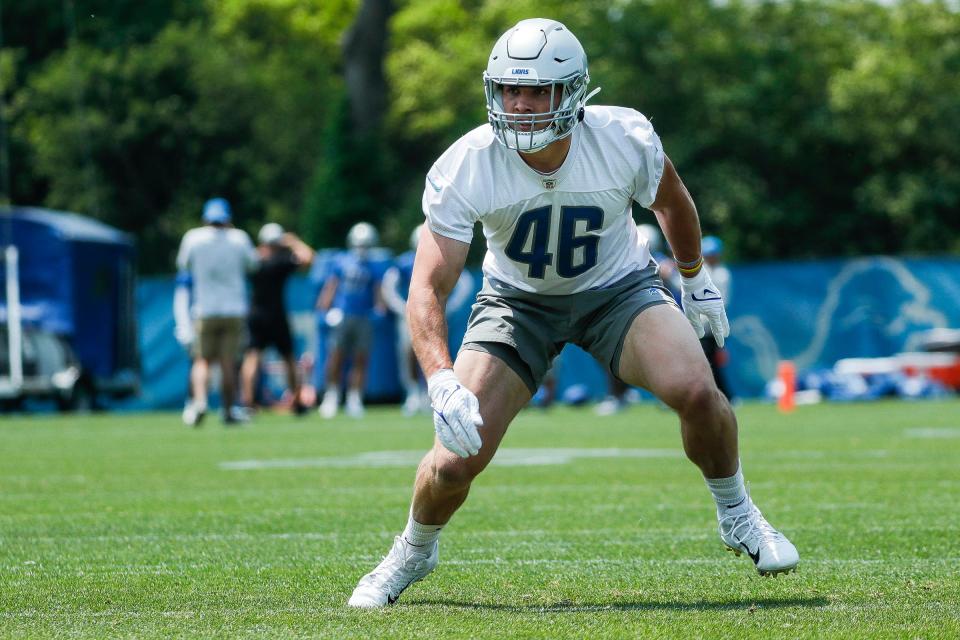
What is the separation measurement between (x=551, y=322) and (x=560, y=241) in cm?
32

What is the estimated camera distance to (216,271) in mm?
14664

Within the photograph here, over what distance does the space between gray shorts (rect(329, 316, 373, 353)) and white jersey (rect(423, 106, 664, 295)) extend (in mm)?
12657

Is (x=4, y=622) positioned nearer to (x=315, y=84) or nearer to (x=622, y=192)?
(x=622, y=192)

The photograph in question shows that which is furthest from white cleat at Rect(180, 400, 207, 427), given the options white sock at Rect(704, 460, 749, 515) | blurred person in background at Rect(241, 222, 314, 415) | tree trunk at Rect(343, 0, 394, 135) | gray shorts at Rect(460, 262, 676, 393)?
tree trunk at Rect(343, 0, 394, 135)

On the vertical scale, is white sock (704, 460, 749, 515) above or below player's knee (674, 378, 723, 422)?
below

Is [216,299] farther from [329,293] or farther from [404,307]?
[404,307]

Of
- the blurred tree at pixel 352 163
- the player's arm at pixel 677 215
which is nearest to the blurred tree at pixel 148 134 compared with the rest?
the blurred tree at pixel 352 163

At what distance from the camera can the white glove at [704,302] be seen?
540cm

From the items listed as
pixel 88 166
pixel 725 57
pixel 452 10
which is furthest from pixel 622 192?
pixel 452 10

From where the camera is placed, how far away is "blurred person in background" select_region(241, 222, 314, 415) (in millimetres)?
16906

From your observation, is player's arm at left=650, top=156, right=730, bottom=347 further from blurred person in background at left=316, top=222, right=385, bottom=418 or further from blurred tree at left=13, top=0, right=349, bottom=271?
blurred tree at left=13, top=0, right=349, bottom=271

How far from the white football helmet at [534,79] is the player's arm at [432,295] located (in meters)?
0.37

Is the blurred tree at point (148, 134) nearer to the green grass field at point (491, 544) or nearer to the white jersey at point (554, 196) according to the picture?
the green grass field at point (491, 544)

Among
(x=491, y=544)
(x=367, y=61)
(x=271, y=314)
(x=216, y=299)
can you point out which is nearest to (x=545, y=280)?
(x=491, y=544)
